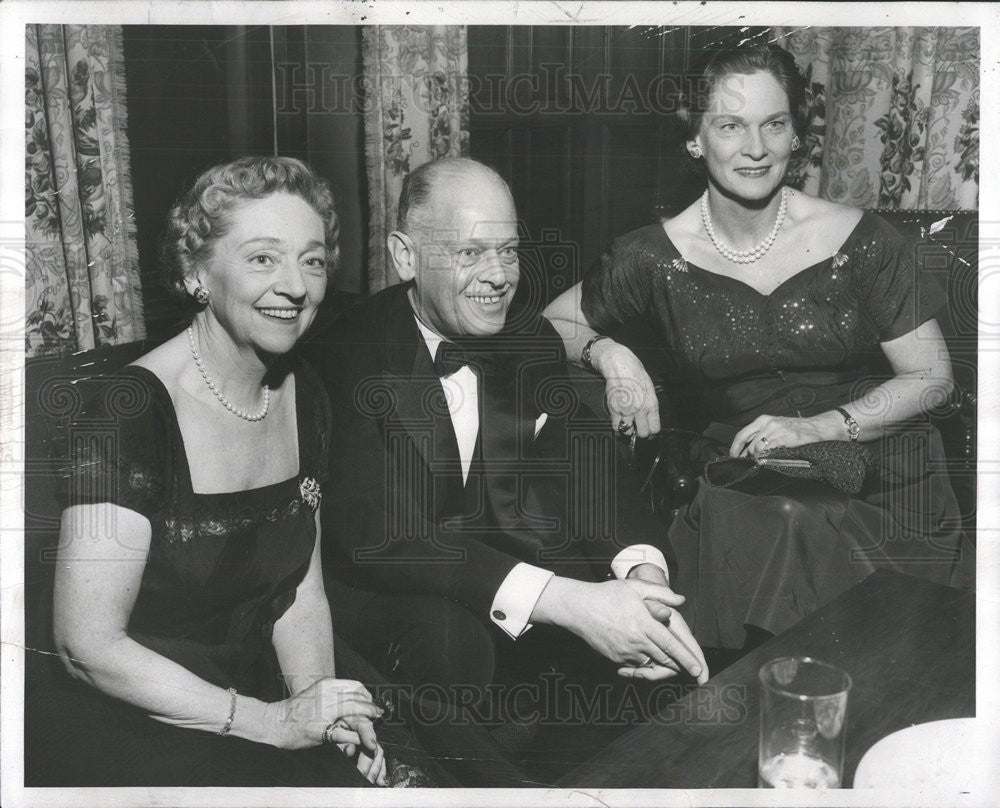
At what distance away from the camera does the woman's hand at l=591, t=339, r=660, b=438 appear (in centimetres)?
187

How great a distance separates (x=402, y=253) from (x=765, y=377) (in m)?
Answer: 0.74

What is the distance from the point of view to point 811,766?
5.54ft

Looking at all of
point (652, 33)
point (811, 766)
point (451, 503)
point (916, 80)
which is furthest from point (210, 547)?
point (916, 80)

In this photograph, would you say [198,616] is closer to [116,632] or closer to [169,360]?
[116,632]

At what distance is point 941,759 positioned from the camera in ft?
6.26

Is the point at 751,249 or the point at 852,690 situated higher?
the point at 751,249

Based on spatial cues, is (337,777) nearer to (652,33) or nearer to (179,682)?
(179,682)

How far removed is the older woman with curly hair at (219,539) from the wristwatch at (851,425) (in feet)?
3.31

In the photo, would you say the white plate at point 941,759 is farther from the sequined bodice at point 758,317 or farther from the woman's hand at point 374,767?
the woman's hand at point 374,767

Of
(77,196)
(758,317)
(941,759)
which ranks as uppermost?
(77,196)

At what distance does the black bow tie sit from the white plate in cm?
105

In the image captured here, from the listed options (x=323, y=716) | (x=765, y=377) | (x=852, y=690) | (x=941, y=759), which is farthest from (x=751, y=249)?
(x=323, y=716)

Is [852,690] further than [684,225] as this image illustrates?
No

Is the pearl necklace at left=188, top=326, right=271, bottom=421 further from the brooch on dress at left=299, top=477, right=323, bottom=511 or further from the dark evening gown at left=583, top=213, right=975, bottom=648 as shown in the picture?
the dark evening gown at left=583, top=213, right=975, bottom=648
